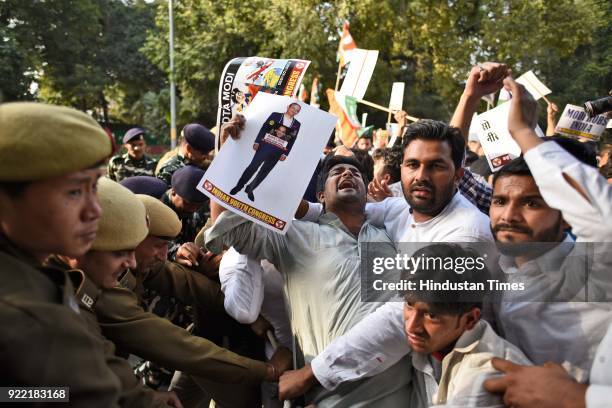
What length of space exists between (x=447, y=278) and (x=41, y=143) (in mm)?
1335

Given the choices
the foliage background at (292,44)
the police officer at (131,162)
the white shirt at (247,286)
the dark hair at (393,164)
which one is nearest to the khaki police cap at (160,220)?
the white shirt at (247,286)

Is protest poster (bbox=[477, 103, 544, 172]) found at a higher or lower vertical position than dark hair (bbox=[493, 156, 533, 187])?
lower

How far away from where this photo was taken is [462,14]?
18.1 m

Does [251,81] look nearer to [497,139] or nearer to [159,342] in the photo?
[159,342]

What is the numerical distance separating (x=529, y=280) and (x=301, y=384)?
102cm

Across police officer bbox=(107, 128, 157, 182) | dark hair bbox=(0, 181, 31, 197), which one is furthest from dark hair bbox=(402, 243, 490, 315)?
police officer bbox=(107, 128, 157, 182)

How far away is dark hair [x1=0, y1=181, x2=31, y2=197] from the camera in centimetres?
144

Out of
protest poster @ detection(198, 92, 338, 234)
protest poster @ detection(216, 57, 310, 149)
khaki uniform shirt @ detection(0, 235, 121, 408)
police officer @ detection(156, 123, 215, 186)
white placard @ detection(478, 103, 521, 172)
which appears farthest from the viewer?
police officer @ detection(156, 123, 215, 186)

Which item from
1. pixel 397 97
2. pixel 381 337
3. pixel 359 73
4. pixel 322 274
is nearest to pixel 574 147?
pixel 381 337

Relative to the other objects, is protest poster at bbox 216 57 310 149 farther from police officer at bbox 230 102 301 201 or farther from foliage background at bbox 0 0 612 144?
foliage background at bbox 0 0 612 144

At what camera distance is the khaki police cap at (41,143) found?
1392mm

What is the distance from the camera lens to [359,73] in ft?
22.1

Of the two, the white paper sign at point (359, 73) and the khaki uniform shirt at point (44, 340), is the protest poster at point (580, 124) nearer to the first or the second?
the white paper sign at point (359, 73)

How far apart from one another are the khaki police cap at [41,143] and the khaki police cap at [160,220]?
1154 mm
